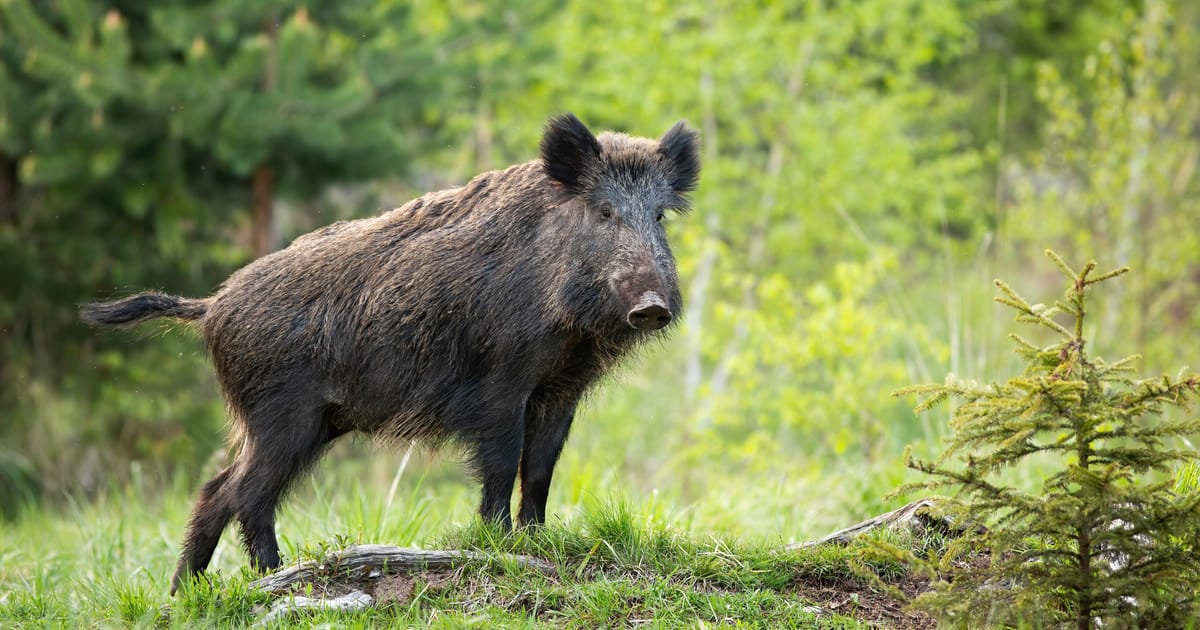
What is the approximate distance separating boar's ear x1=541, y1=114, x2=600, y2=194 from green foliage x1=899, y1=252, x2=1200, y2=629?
6.03 feet

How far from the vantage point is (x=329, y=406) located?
196 inches

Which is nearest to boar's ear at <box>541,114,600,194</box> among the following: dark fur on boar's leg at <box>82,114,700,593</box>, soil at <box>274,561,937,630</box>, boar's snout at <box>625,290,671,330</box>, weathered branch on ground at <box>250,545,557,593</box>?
dark fur on boar's leg at <box>82,114,700,593</box>

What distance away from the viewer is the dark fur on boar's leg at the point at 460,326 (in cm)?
470

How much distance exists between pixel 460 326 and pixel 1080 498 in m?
2.46

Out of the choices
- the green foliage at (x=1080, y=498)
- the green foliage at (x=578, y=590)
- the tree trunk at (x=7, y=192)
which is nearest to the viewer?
the green foliage at (x=1080, y=498)

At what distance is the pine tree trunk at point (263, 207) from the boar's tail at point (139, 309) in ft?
15.8

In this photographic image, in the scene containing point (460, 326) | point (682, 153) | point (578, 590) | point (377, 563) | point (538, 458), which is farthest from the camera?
point (682, 153)

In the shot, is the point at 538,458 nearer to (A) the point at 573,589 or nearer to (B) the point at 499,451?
(B) the point at 499,451

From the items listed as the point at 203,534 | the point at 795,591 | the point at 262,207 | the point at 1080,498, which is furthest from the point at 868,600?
the point at 262,207

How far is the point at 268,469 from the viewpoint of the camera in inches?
192

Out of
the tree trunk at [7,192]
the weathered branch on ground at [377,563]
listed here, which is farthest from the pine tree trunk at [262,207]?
the weathered branch on ground at [377,563]

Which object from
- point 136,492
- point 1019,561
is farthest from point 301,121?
point 1019,561

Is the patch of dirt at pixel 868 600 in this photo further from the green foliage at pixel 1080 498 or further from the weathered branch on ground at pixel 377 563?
the weathered branch on ground at pixel 377 563

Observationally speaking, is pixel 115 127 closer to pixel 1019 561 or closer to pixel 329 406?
pixel 329 406
